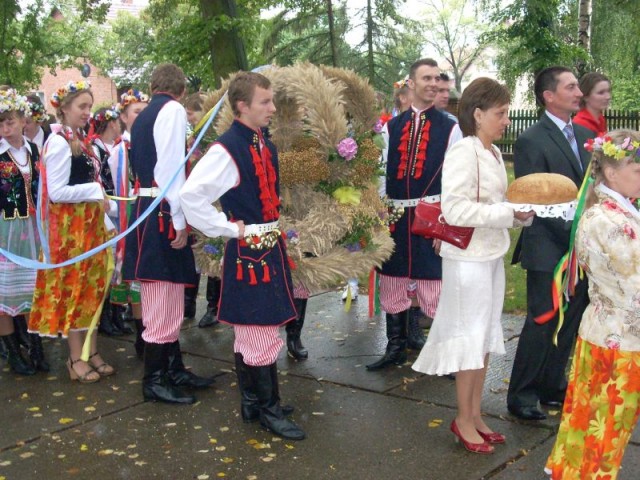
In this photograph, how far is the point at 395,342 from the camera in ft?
18.1

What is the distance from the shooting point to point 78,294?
5.49m

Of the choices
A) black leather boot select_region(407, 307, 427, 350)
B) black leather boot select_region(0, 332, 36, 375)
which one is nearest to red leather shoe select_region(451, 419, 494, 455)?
black leather boot select_region(407, 307, 427, 350)

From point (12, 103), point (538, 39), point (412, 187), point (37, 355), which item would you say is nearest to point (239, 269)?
point (412, 187)

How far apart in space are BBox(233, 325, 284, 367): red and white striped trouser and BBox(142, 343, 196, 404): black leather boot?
0.78m

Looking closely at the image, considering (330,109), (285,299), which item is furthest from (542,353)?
(330,109)

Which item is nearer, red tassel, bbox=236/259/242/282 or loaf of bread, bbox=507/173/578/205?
loaf of bread, bbox=507/173/578/205

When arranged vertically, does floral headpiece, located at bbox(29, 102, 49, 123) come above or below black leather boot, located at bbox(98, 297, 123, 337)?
above

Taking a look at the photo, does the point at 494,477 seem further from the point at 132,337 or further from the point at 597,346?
the point at 132,337

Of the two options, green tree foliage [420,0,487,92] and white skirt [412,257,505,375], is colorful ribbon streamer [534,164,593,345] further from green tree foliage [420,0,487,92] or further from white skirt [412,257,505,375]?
green tree foliage [420,0,487,92]

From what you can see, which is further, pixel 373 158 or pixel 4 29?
pixel 4 29

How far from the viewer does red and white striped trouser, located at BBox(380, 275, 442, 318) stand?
5.50 metres

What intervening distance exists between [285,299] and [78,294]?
6.19ft

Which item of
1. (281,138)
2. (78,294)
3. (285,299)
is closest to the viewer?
(285,299)

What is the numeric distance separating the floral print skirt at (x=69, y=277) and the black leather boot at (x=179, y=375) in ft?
2.30
